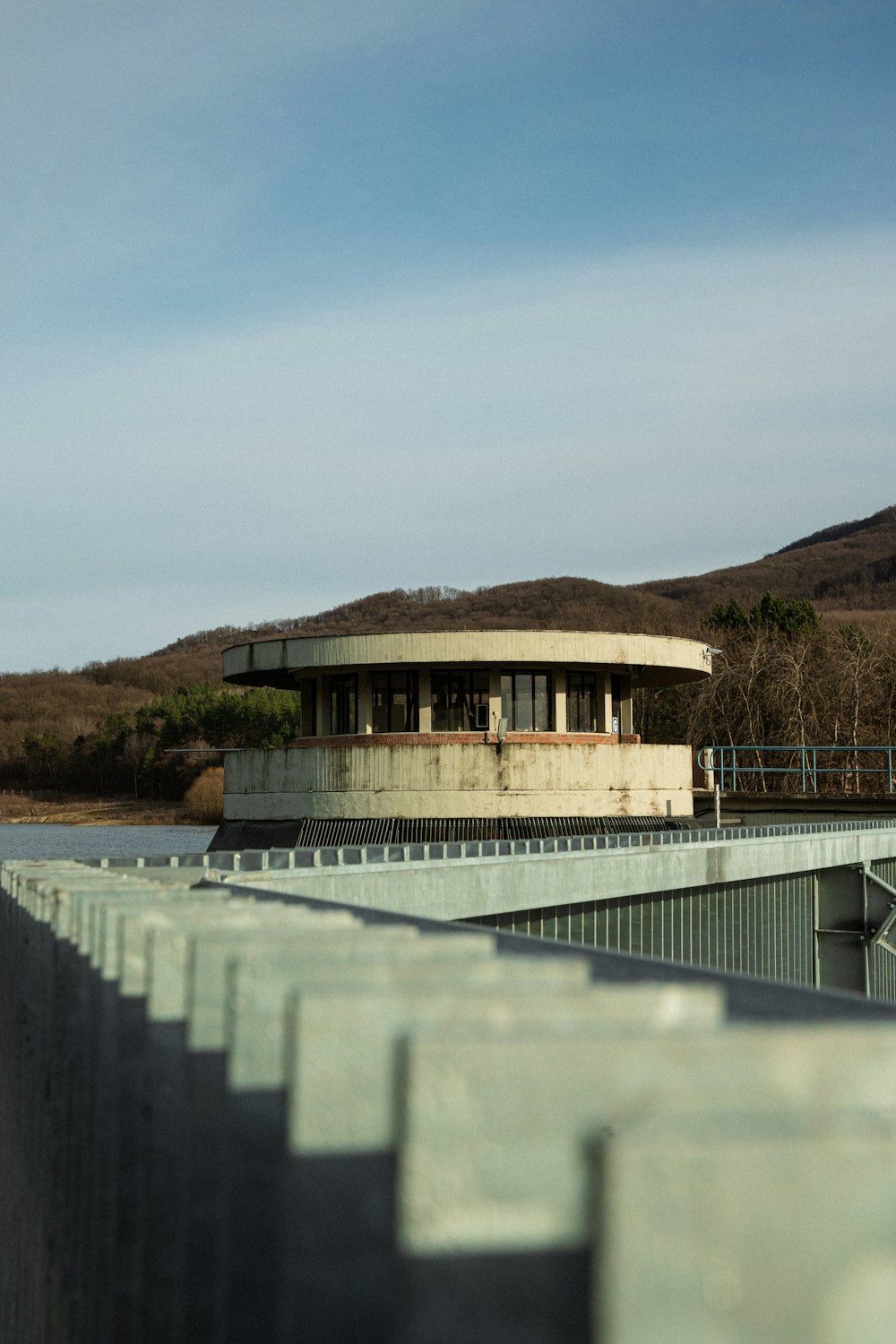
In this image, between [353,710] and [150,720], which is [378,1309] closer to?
[353,710]

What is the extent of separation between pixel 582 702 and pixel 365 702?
6020 mm

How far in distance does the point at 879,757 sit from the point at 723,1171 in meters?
64.2

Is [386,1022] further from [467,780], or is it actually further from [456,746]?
[456,746]

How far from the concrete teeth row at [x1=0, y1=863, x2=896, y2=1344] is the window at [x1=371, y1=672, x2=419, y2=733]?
32.1 meters

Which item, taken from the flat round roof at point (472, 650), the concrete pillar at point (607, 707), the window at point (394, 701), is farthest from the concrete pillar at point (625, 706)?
the window at point (394, 701)

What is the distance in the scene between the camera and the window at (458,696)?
35.4 meters

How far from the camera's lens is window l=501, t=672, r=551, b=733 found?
35.5 m

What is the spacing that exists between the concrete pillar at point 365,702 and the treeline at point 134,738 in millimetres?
112528

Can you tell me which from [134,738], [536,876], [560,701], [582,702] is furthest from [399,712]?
[134,738]

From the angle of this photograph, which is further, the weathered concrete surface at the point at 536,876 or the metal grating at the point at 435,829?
the metal grating at the point at 435,829

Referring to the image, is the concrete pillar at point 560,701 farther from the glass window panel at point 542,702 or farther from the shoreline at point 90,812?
the shoreline at point 90,812

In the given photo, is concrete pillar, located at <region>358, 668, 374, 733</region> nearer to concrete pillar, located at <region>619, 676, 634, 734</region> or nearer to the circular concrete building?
the circular concrete building

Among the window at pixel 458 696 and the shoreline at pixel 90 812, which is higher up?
the window at pixel 458 696

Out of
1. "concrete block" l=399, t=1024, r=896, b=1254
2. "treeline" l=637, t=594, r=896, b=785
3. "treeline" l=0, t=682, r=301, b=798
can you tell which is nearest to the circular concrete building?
"treeline" l=637, t=594, r=896, b=785
